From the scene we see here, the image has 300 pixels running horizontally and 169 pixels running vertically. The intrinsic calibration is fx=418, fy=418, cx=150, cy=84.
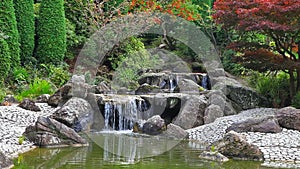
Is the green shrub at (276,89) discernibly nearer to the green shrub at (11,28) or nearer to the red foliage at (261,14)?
the red foliage at (261,14)

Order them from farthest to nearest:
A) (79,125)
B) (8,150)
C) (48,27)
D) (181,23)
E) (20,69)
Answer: (181,23) → (48,27) → (20,69) → (79,125) → (8,150)

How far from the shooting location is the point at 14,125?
10695 mm

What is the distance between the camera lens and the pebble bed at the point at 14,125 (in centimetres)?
848

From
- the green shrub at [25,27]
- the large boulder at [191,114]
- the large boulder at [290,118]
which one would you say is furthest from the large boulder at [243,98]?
the green shrub at [25,27]

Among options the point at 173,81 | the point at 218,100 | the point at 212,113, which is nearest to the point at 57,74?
the point at 173,81

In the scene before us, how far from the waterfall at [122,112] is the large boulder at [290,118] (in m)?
4.91

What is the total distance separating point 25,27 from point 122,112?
6.82 metres

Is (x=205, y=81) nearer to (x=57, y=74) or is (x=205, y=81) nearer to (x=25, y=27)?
(x=57, y=74)

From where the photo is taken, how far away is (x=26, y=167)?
23.6ft

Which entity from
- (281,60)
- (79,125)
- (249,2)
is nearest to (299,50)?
(281,60)

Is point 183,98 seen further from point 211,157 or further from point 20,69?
point 20,69

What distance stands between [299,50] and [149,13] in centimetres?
830

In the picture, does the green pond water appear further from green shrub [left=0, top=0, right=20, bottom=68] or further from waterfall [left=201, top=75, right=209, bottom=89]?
waterfall [left=201, top=75, right=209, bottom=89]

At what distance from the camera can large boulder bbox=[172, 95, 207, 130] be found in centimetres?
1252
